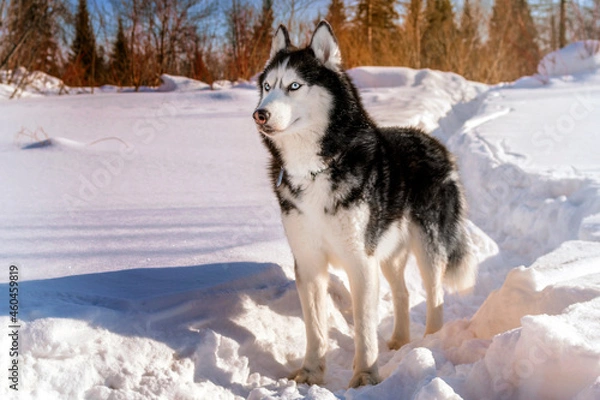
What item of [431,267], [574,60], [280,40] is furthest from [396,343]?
[574,60]

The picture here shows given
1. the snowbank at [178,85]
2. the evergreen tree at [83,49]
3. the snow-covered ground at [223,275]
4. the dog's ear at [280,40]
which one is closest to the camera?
the snow-covered ground at [223,275]

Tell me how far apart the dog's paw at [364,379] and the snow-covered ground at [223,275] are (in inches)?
5.4

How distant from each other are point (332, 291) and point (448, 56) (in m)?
13.1

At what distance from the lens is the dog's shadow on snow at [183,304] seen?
2270 millimetres

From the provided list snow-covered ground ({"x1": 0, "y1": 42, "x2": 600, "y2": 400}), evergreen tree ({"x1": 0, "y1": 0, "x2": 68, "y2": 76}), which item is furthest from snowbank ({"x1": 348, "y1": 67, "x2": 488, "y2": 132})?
evergreen tree ({"x1": 0, "y1": 0, "x2": 68, "y2": 76})

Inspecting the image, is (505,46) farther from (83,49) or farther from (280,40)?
(280,40)

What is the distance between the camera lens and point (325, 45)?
2422 mm

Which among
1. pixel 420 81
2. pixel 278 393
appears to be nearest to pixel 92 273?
pixel 278 393

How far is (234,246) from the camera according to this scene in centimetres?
320

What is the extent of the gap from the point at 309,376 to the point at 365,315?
0.36 metres

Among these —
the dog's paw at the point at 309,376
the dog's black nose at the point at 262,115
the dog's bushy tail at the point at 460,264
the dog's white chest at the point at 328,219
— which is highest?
the dog's black nose at the point at 262,115

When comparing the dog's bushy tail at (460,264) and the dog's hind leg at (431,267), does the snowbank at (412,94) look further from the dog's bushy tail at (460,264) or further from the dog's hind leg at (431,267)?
the dog's hind leg at (431,267)

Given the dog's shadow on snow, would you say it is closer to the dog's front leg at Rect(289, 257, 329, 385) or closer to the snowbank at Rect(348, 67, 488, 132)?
the dog's front leg at Rect(289, 257, 329, 385)

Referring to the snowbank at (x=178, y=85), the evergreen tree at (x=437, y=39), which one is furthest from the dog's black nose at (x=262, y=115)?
the evergreen tree at (x=437, y=39)
